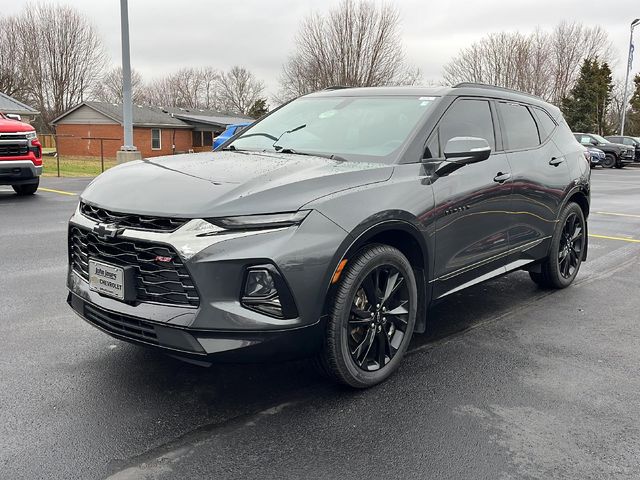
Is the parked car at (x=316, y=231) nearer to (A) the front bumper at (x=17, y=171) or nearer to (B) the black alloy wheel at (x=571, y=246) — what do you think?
(B) the black alloy wheel at (x=571, y=246)

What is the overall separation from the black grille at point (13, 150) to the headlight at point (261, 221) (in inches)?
410

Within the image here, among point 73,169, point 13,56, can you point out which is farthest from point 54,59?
point 73,169

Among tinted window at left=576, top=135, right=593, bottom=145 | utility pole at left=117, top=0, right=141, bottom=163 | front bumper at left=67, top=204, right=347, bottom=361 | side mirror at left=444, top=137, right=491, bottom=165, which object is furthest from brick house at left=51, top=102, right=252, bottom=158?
front bumper at left=67, top=204, right=347, bottom=361

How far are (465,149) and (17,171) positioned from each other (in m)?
10.6

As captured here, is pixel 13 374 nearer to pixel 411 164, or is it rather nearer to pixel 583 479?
pixel 411 164

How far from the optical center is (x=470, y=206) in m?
4.13

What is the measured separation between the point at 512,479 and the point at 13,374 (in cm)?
287

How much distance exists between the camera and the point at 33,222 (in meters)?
9.30

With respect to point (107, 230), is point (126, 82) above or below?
above

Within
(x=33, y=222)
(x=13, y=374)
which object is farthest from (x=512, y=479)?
(x=33, y=222)

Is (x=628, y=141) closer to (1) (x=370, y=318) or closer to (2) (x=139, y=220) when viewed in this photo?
(1) (x=370, y=318)

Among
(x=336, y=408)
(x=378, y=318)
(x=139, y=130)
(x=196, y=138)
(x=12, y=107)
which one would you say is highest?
(x=12, y=107)

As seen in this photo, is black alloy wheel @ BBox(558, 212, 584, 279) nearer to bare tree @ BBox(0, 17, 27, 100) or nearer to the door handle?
the door handle

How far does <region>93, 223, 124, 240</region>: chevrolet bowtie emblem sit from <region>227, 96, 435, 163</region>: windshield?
1450mm
